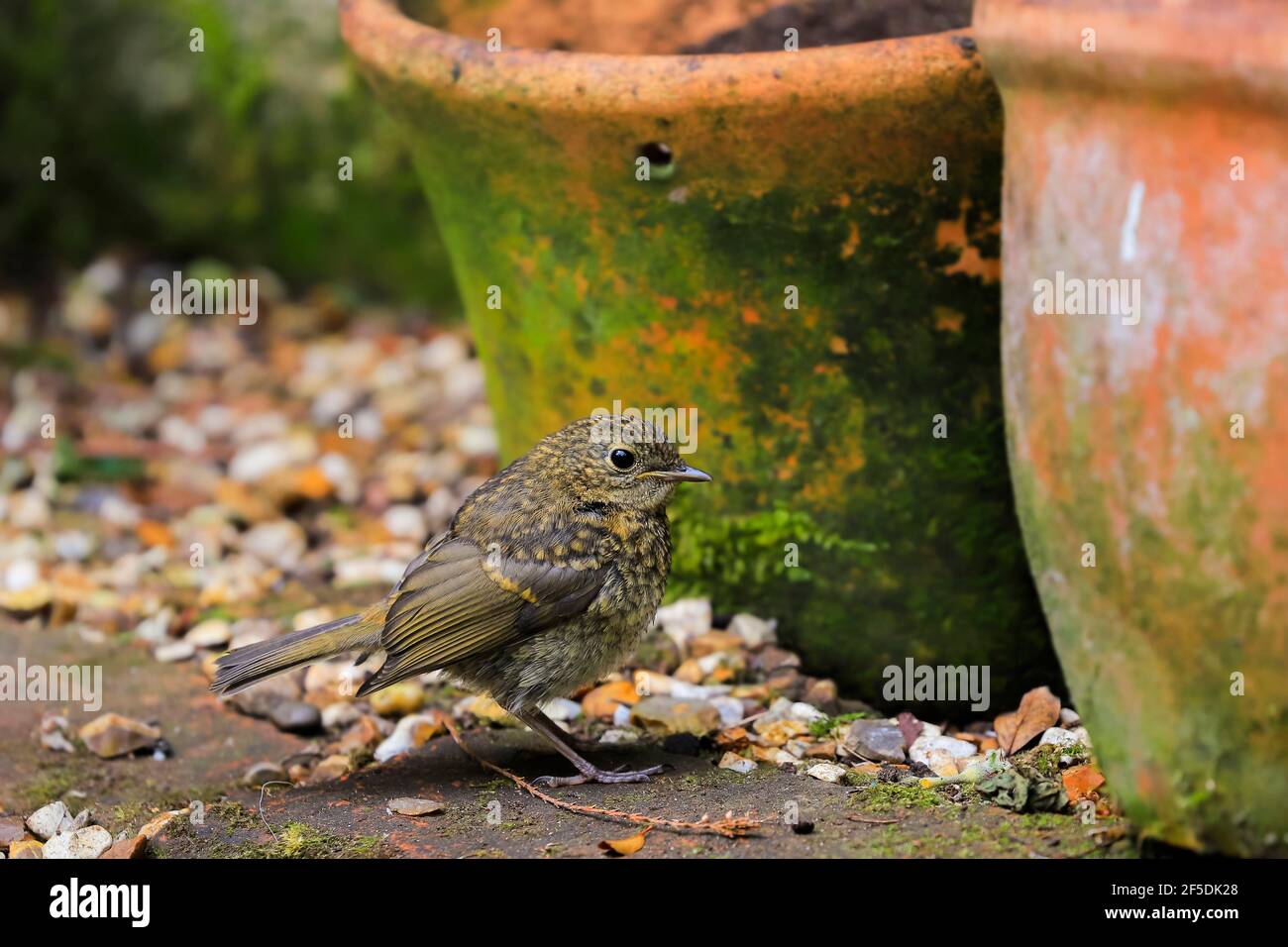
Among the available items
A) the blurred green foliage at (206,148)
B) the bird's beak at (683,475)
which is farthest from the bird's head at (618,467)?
the blurred green foliage at (206,148)

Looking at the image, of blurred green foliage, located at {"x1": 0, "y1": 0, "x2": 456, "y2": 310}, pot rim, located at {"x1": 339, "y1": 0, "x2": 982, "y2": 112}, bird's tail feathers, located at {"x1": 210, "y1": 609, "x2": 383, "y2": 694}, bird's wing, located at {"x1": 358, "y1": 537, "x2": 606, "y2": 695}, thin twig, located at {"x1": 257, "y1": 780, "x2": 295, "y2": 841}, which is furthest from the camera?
blurred green foliage, located at {"x1": 0, "y1": 0, "x2": 456, "y2": 310}

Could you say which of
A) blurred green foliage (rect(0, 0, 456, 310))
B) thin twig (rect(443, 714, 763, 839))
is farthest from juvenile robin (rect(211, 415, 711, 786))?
blurred green foliage (rect(0, 0, 456, 310))

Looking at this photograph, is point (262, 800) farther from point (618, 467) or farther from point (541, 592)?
point (618, 467)

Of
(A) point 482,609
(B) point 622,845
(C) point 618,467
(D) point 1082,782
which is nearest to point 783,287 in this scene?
(C) point 618,467

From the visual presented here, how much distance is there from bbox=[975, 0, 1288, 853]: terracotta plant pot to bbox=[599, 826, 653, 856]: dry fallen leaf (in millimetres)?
1024

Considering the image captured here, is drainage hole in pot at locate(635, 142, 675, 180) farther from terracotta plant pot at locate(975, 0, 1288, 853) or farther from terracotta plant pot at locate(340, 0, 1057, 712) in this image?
terracotta plant pot at locate(975, 0, 1288, 853)

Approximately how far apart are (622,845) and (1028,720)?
4.41 ft

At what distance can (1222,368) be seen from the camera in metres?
2.85

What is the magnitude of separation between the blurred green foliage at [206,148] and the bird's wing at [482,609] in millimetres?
4100

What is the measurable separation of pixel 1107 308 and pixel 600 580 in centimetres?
178

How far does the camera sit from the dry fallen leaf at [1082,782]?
12.5ft

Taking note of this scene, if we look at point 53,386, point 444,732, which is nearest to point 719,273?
point 444,732

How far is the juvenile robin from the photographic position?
14.2ft

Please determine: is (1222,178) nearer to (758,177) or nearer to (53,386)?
(758,177)
